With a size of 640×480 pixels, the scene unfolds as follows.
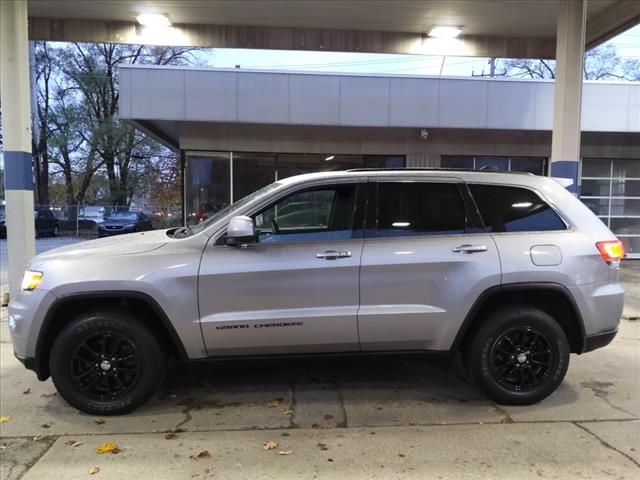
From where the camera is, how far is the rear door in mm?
4289

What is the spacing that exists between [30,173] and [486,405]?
711 cm

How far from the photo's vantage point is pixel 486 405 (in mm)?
4527

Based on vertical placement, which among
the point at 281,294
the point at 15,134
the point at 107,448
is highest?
the point at 15,134

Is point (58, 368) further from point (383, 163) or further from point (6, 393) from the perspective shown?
point (383, 163)

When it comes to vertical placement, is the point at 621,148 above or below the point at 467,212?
above

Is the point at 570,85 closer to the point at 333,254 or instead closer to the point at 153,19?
the point at 333,254

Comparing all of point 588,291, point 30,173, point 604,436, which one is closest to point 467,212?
point 588,291

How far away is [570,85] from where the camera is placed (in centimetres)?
868

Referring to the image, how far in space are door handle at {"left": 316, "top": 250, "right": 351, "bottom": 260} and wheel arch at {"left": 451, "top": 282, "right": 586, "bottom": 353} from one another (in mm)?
1085

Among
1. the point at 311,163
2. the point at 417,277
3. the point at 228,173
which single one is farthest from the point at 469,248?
the point at 228,173

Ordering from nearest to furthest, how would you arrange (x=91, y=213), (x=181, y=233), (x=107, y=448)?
1. (x=107, y=448)
2. (x=181, y=233)
3. (x=91, y=213)

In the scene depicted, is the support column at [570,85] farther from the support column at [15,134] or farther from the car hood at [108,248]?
the support column at [15,134]

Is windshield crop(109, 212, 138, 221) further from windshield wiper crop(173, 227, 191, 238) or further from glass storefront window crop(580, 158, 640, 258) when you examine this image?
windshield wiper crop(173, 227, 191, 238)

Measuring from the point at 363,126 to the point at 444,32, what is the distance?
2.83 metres
